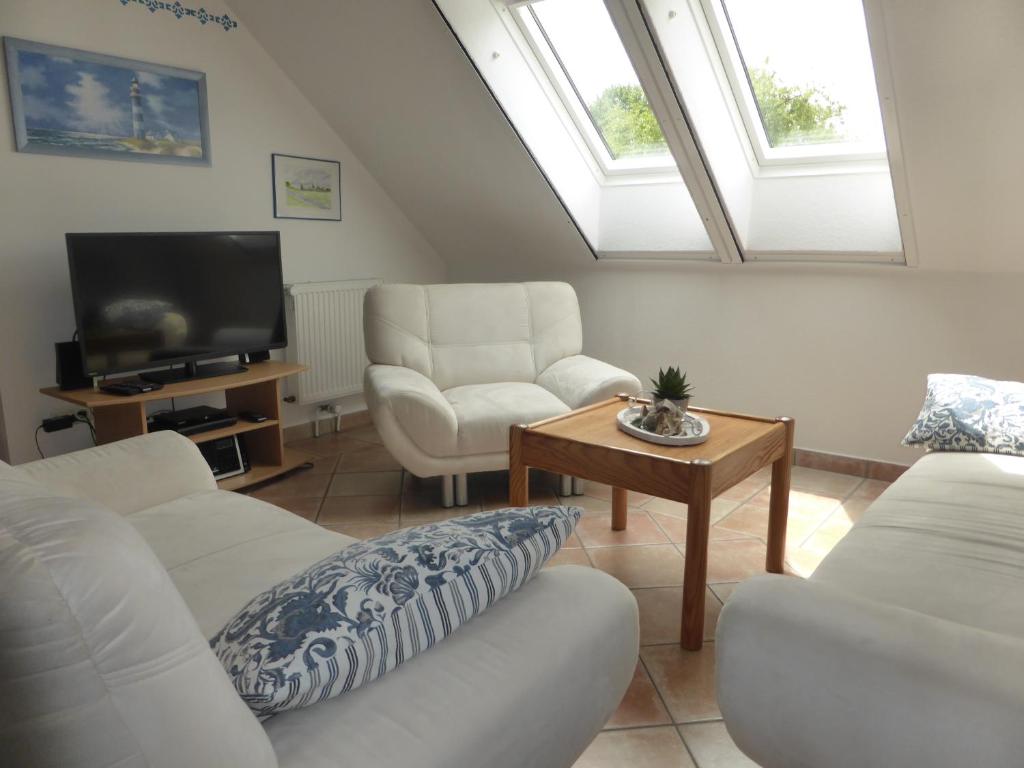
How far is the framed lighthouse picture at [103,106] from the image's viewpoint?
2.95 metres

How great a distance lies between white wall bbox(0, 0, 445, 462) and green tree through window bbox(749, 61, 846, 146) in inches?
86.0

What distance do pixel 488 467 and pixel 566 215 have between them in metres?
1.52

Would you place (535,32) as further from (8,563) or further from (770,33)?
(8,563)

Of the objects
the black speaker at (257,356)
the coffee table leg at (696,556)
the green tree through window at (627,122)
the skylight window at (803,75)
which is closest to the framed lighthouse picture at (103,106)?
the black speaker at (257,356)

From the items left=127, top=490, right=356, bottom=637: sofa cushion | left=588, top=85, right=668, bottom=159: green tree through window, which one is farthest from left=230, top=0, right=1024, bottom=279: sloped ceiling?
left=127, top=490, right=356, bottom=637: sofa cushion

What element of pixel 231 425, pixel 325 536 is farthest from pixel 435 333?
pixel 325 536

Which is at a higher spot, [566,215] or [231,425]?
[566,215]

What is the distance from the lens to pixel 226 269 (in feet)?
11.1

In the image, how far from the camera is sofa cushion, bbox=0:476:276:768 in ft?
2.15

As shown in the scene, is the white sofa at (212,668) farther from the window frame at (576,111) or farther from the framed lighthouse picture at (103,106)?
the window frame at (576,111)

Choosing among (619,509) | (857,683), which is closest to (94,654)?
(857,683)

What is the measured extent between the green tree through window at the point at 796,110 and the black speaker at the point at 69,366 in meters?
3.02

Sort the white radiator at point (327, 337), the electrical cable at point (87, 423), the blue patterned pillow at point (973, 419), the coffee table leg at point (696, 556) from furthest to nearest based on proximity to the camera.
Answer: the white radiator at point (327, 337)
the electrical cable at point (87, 423)
the blue patterned pillow at point (973, 419)
the coffee table leg at point (696, 556)

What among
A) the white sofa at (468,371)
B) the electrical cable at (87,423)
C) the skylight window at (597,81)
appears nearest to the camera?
the white sofa at (468,371)
